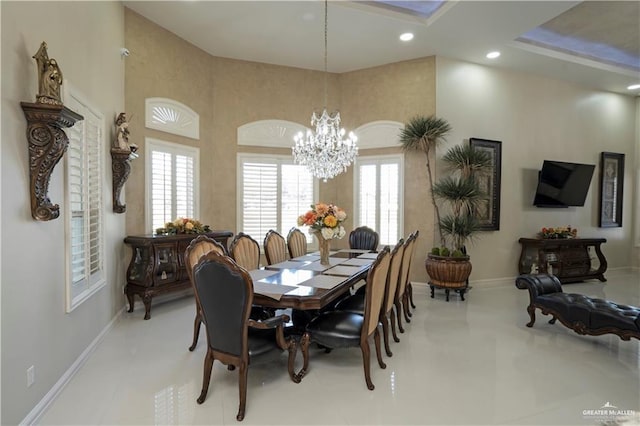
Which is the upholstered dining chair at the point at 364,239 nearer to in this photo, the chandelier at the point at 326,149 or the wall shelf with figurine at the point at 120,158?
the chandelier at the point at 326,149

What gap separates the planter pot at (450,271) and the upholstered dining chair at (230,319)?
3.38 metres

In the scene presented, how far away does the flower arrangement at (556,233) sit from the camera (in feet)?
20.8

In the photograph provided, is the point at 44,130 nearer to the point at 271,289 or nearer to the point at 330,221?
the point at 271,289

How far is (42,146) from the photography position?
2.23 m

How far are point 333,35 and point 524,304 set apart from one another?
5.06 metres

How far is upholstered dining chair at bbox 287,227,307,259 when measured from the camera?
4.73 m

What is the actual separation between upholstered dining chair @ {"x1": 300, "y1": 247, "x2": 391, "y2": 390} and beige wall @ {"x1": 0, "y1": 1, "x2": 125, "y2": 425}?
187cm

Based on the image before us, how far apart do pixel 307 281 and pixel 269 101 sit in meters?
4.19

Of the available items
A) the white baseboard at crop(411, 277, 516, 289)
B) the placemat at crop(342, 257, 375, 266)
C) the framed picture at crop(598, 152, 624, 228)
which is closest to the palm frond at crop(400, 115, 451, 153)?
the white baseboard at crop(411, 277, 516, 289)

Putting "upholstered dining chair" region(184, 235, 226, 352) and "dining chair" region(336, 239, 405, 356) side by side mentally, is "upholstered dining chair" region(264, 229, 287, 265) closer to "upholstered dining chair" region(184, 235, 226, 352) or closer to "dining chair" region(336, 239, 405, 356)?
"upholstered dining chair" region(184, 235, 226, 352)

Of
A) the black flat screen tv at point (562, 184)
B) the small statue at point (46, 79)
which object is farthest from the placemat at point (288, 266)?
the black flat screen tv at point (562, 184)

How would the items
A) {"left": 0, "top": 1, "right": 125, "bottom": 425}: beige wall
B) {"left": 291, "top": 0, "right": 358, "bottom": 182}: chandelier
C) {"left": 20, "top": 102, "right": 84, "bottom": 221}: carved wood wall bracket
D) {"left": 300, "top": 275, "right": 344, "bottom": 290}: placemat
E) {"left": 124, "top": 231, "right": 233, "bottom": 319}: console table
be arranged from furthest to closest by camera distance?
{"left": 124, "top": 231, "right": 233, "bottom": 319}: console table → {"left": 291, "top": 0, "right": 358, "bottom": 182}: chandelier → {"left": 300, "top": 275, "right": 344, "bottom": 290}: placemat → {"left": 20, "top": 102, "right": 84, "bottom": 221}: carved wood wall bracket → {"left": 0, "top": 1, "right": 125, "bottom": 425}: beige wall

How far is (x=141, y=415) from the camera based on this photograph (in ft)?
7.61

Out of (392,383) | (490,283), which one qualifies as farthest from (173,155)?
(490,283)
